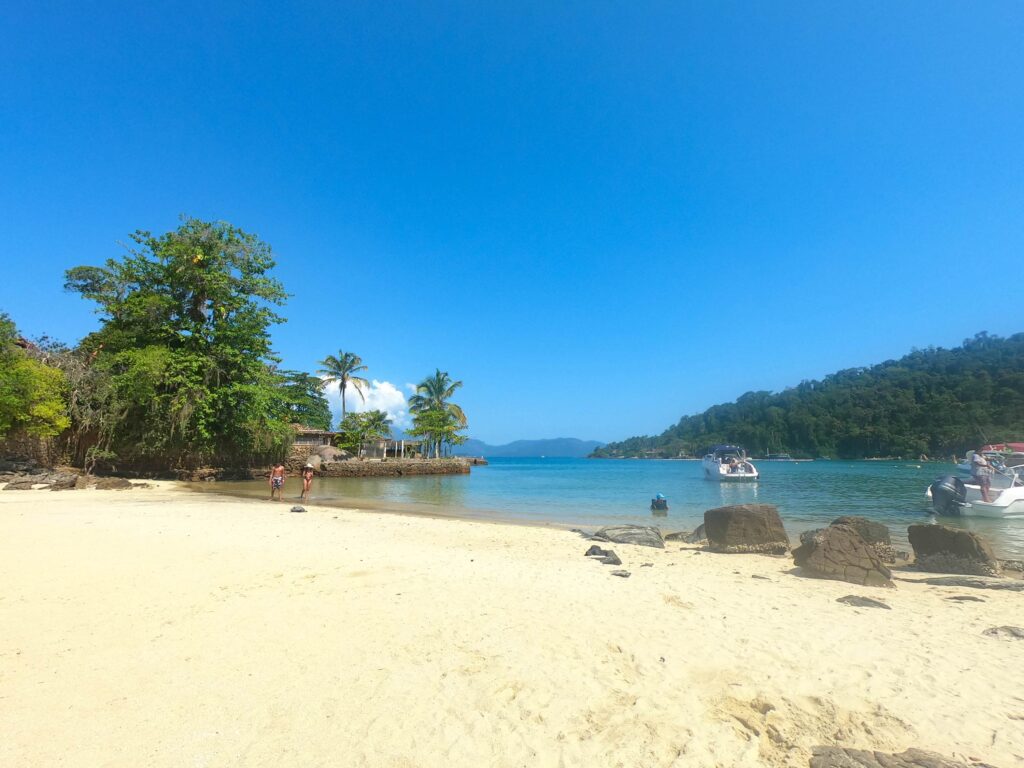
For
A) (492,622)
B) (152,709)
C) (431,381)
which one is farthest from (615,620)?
(431,381)

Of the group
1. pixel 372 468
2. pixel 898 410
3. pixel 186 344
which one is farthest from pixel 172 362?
pixel 898 410

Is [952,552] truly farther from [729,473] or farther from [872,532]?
[729,473]

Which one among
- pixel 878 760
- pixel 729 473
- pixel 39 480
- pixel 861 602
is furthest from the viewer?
pixel 729 473

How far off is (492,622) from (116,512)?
13.2 meters

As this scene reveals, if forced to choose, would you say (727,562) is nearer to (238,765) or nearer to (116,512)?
(238,765)

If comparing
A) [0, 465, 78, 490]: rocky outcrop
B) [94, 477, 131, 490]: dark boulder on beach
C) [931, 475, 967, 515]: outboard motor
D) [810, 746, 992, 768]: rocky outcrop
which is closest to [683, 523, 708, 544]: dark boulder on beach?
[810, 746, 992, 768]: rocky outcrop

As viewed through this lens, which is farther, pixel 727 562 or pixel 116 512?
pixel 116 512

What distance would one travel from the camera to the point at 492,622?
540 cm

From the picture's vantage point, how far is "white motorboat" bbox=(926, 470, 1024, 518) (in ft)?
62.4

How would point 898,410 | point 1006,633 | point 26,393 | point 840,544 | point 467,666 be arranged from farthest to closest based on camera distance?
1. point 898,410
2. point 26,393
3. point 840,544
4. point 1006,633
5. point 467,666

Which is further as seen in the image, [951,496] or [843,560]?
[951,496]

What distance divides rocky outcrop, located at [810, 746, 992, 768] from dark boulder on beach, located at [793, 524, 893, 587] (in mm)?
6145

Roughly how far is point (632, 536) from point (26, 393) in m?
27.0

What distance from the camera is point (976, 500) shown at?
19266mm
